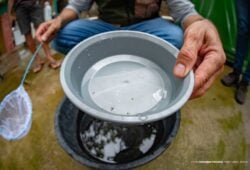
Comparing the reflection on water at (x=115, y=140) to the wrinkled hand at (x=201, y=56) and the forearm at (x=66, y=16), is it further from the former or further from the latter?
the forearm at (x=66, y=16)

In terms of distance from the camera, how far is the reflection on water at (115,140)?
1763 mm

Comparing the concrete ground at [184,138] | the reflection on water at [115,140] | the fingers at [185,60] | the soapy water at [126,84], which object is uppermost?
the fingers at [185,60]

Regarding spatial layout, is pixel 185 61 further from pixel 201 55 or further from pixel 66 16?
pixel 66 16

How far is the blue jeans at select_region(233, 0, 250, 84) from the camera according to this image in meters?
2.52

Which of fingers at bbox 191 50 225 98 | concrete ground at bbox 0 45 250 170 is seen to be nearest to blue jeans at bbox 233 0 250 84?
concrete ground at bbox 0 45 250 170

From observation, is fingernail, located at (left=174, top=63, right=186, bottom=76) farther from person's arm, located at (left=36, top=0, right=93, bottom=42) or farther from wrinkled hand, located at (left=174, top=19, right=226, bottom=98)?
person's arm, located at (left=36, top=0, right=93, bottom=42)

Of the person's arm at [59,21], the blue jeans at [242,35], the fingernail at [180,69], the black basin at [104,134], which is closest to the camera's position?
the fingernail at [180,69]

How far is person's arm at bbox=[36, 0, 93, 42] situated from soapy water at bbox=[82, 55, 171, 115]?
34cm

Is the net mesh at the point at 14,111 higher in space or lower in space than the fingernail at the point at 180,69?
lower

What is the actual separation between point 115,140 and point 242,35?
4.90 feet

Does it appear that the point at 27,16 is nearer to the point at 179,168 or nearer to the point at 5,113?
the point at 5,113

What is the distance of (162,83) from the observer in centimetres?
157

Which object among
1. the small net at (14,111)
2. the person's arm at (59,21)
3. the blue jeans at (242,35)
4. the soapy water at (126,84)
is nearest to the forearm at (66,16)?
the person's arm at (59,21)

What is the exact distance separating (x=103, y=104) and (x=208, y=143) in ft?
3.41
